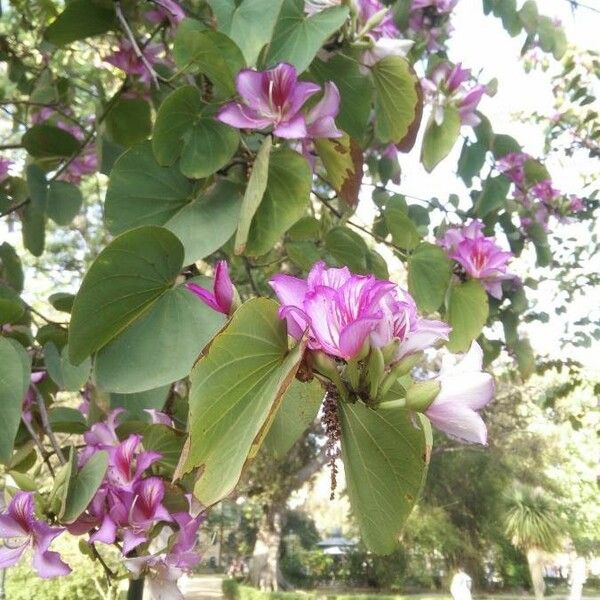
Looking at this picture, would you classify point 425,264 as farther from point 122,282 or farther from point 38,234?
point 38,234

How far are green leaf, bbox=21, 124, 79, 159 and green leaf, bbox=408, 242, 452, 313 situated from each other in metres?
0.70

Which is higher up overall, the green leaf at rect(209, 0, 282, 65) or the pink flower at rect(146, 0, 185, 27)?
the pink flower at rect(146, 0, 185, 27)

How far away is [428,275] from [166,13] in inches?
24.8

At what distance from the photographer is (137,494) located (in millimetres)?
759

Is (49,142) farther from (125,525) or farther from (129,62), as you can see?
(125,525)

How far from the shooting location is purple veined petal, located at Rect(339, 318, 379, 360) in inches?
17.1

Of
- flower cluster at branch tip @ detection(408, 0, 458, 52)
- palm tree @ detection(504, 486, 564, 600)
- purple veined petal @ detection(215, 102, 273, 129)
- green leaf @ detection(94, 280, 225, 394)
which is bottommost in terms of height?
palm tree @ detection(504, 486, 564, 600)

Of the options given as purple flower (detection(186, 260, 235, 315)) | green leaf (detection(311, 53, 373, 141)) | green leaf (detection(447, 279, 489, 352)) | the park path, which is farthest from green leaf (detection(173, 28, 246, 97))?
the park path

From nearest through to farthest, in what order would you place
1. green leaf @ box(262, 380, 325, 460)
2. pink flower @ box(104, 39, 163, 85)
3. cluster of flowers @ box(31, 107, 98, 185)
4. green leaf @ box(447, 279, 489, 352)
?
green leaf @ box(262, 380, 325, 460)
green leaf @ box(447, 279, 489, 352)
pink flower @ box(104, 39, 163, 85)
cluster of flowers @ box(31, 107, 98, 185)

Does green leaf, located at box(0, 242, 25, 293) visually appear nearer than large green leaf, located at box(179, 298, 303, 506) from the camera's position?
No

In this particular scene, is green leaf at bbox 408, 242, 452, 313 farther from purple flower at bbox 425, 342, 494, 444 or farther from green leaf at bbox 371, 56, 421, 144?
purple flower at bbox 425, 342, 494, 444

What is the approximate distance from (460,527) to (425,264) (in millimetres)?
15707

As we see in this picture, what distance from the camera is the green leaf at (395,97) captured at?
986mm

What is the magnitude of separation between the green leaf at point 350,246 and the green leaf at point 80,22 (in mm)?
498
